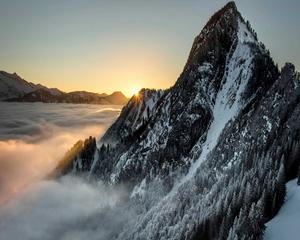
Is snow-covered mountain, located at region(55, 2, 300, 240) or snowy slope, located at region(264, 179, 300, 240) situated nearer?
snowy slope, located at region(264, 179, 300, 240)

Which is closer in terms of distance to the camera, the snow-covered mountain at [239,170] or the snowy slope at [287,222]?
the snowy slope at [287,222]

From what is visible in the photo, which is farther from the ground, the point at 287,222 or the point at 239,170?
the point at 287,222

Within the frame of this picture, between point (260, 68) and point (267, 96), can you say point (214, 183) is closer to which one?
point (267, 96)

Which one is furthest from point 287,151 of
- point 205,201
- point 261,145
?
point 205,201

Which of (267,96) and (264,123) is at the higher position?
(267,96)

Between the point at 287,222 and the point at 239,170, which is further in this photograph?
the point at 239,170

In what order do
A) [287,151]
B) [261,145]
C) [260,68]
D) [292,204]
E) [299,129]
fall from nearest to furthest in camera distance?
[292,204] → [287,151] → [299,129] → [261,145] → [260,68]

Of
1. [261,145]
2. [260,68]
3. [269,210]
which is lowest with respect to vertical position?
[269,210]

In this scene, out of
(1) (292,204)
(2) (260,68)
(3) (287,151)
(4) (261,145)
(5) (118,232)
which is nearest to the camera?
(1) (292,204)
